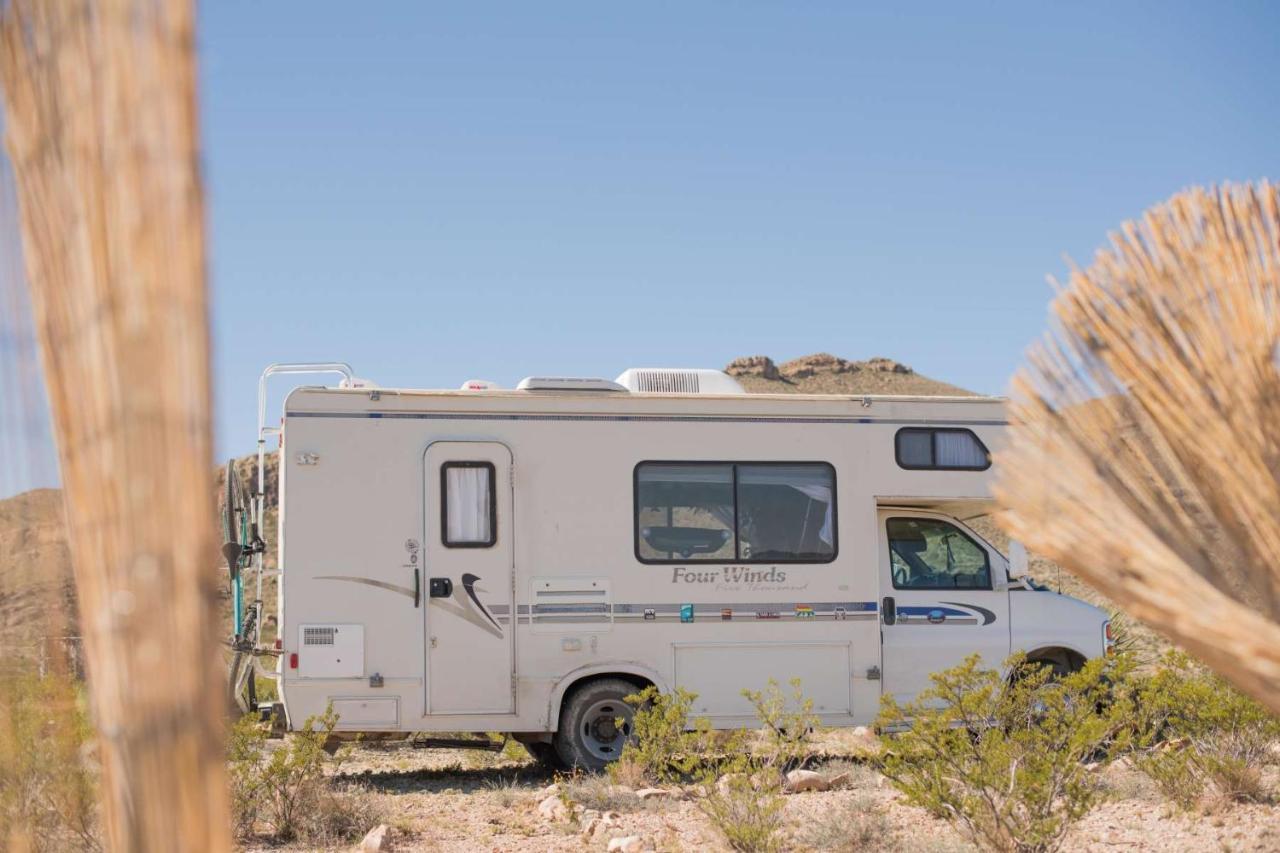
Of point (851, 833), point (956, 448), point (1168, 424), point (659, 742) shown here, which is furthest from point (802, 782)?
point (1168, 424)

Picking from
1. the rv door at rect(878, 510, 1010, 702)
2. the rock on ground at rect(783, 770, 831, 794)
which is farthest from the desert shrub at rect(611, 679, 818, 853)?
the rv door at rect(878, 510, 1010, 702)

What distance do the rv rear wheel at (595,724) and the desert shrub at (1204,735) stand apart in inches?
138

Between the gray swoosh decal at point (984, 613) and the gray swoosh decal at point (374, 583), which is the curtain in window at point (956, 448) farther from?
the gray swoosh decal at point (374, 583)

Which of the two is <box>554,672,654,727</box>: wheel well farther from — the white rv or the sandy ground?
the sandy ground

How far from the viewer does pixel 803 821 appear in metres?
7.45

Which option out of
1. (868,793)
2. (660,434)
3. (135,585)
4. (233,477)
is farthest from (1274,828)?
(233,477)

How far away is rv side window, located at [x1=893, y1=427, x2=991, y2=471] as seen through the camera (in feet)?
31.8

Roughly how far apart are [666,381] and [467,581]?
215 centimetres

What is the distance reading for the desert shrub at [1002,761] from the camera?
5.82m

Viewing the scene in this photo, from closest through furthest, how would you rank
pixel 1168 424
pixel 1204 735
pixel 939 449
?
1. pixel 1168 424
2. pixel 1204 735
3. pixel 939 449

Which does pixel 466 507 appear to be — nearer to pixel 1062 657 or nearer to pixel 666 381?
pixel 666 381

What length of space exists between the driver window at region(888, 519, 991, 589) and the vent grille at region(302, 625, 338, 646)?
4.14 metres

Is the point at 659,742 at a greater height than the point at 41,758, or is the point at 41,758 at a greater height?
the point at 41,758

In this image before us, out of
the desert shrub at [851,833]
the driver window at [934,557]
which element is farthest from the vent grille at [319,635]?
the driver window at [934,557]
